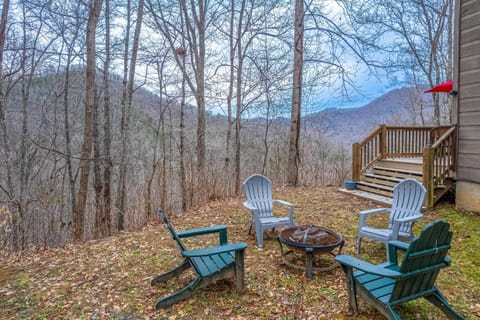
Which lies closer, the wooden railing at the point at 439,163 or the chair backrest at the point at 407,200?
the chair backrest at the point at 407,200

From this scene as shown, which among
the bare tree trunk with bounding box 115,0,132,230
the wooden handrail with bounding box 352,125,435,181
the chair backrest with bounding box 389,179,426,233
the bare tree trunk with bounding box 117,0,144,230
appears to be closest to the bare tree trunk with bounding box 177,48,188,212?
the bare tree trunk with bounding box 117,0,144,230

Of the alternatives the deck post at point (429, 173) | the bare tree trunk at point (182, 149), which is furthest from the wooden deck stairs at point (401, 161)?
the bare tree trunk at point (182, 149)

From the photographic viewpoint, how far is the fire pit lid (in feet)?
10.2

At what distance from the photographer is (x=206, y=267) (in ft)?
9.24

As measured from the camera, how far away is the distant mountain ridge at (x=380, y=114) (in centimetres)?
1054

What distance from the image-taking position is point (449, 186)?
18.4 ft

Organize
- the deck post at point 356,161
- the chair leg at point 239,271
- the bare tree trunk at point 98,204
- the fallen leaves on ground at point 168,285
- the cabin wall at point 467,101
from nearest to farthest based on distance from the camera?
the fallen leaves on ground at point 168,285 < the chair leg at point 239,271 < the cabin wall at point 467,101 < the bare tree trunk at point 98,204 < the deck post at point 356,161

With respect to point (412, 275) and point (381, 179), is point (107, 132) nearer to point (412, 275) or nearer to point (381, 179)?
point (381, 179)

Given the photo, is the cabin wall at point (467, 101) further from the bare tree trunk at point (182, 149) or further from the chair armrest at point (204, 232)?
the bare tree trunk at point (182, 149)

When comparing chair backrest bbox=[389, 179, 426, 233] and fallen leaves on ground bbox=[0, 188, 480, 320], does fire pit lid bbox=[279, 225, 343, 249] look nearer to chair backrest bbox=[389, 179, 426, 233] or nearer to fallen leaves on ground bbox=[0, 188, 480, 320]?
fallen leaves on ground bbox=[0, 188, 480, 320]

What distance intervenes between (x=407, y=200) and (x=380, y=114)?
9277 mm

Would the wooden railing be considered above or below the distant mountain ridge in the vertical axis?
Result: below

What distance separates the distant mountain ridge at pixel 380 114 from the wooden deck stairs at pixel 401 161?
283 centimetres

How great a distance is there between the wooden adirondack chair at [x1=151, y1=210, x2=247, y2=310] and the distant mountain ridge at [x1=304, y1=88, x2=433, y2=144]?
8.33m
